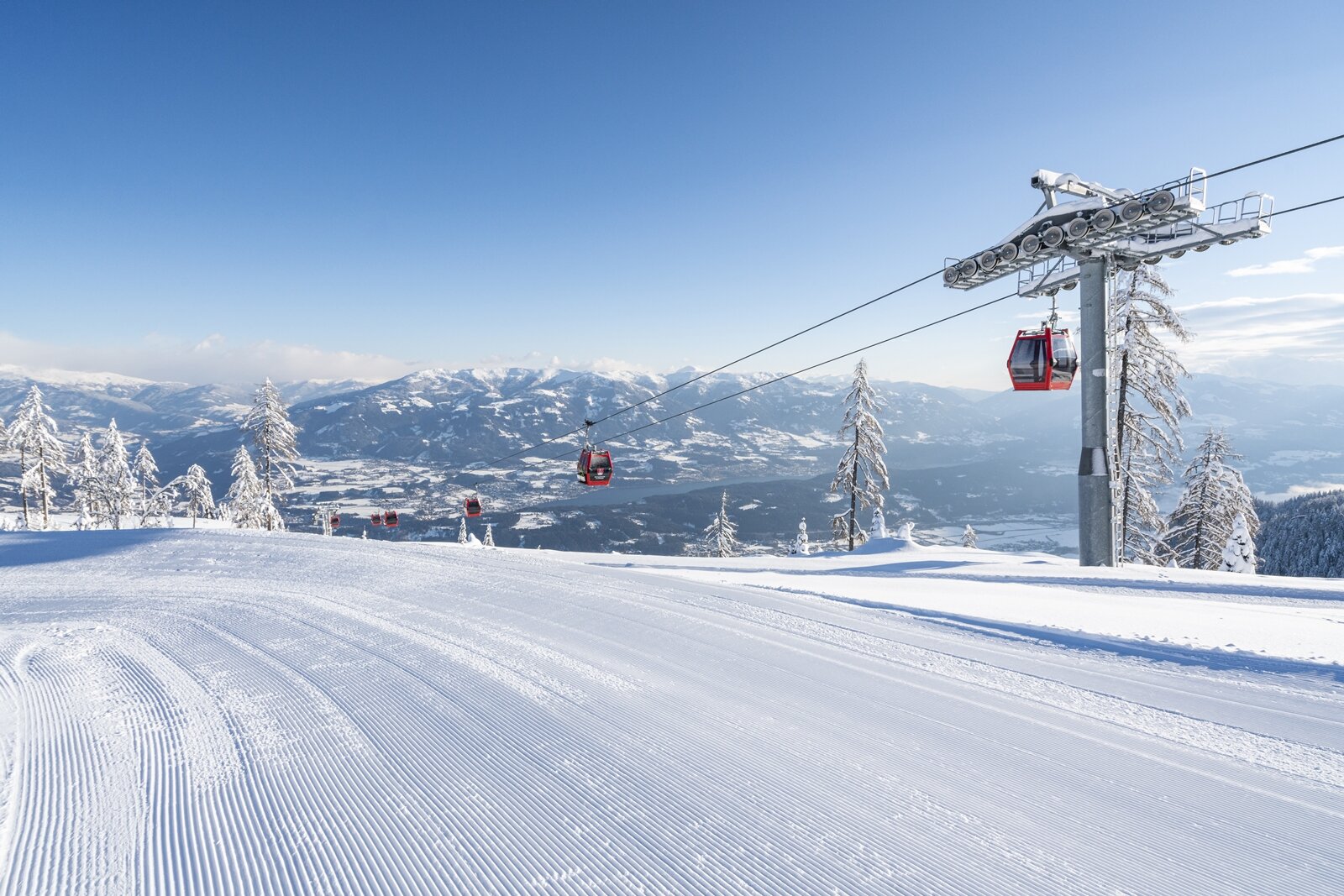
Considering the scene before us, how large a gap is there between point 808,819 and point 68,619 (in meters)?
8.26

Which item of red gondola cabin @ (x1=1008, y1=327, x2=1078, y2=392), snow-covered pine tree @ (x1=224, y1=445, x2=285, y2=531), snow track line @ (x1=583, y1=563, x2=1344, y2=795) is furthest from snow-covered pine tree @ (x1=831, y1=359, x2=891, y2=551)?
snow-covered pine tree @ (x1=224, y1=445, x2=285, y2=531)

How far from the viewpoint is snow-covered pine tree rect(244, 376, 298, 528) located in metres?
33.2

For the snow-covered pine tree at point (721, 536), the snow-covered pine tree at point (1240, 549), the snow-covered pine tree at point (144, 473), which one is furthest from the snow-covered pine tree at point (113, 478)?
the snow-covered pine tree at point (1240, 549)

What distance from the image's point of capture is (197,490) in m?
43.9

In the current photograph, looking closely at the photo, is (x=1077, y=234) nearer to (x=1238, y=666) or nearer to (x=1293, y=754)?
(x=1238, y=666)

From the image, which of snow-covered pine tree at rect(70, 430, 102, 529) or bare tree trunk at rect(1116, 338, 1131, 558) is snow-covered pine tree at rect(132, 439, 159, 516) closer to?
snow-covered pine tree at rect(70, 430, 102, 529)

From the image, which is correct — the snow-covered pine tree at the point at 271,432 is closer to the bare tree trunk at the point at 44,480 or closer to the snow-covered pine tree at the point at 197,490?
the snow-covered pine tree at the point at 197,490

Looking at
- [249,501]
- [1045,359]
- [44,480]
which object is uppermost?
[1045,359]

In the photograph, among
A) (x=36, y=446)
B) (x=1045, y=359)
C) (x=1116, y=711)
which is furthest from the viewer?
(x=36, y=446)

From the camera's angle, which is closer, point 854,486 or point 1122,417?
point 1122,417

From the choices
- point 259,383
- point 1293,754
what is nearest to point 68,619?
point 1293,754

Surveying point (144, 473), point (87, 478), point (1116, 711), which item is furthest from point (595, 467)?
point (144, 473)

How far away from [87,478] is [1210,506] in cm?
6578

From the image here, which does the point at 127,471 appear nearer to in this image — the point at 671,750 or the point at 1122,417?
the point at 671,750
